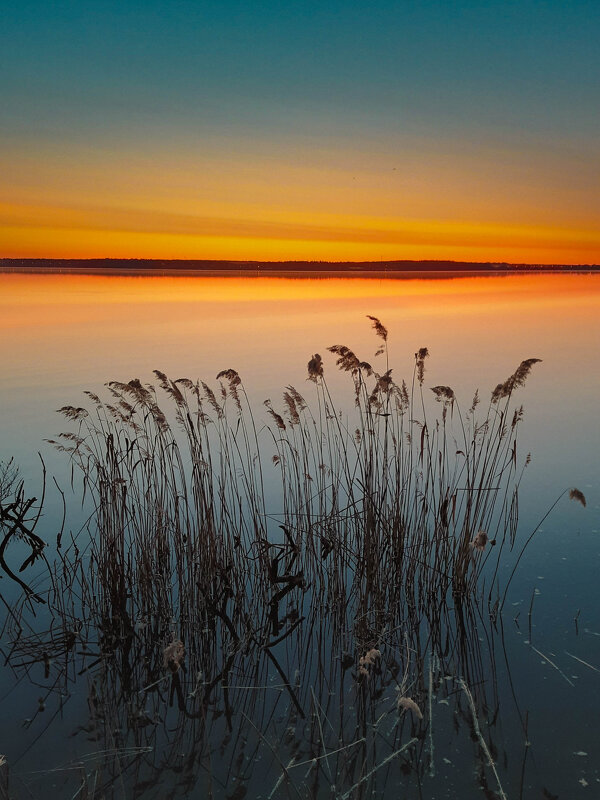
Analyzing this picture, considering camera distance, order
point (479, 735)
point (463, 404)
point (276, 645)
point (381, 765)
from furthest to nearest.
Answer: point (463, 404), point (276, 645), point (479, 735), point (381, 765)

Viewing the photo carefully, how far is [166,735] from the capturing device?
3689mm

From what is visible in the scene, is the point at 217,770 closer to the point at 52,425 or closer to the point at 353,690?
the point at 353,690

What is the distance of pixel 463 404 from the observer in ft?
40.5

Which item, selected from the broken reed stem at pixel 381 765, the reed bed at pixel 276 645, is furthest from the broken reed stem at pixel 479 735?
the broken reed stem at pixel 381 765

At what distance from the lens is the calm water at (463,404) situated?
3.56 m

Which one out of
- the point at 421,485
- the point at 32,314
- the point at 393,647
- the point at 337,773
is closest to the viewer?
the point at 337,773

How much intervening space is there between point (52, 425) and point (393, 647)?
7.61 meters

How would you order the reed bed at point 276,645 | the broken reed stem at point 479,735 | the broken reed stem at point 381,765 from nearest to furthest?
the broken reed stem at point 381,765, the broken reed stem at point 479,735, the reed bed at point 276,645

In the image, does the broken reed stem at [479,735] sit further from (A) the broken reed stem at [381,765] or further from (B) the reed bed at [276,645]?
(A) the broken reed stem at [381,765]

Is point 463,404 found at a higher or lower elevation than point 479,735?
higher

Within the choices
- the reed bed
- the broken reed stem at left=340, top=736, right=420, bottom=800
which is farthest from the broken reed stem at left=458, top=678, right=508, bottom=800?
the broken reed stem at left=340, top=736, right=420, bottom=800

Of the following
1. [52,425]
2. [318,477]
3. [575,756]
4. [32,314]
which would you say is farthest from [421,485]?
[32,314]

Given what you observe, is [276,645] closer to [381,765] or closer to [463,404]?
[381,765]

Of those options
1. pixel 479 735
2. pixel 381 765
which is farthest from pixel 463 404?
pixel 381 765
